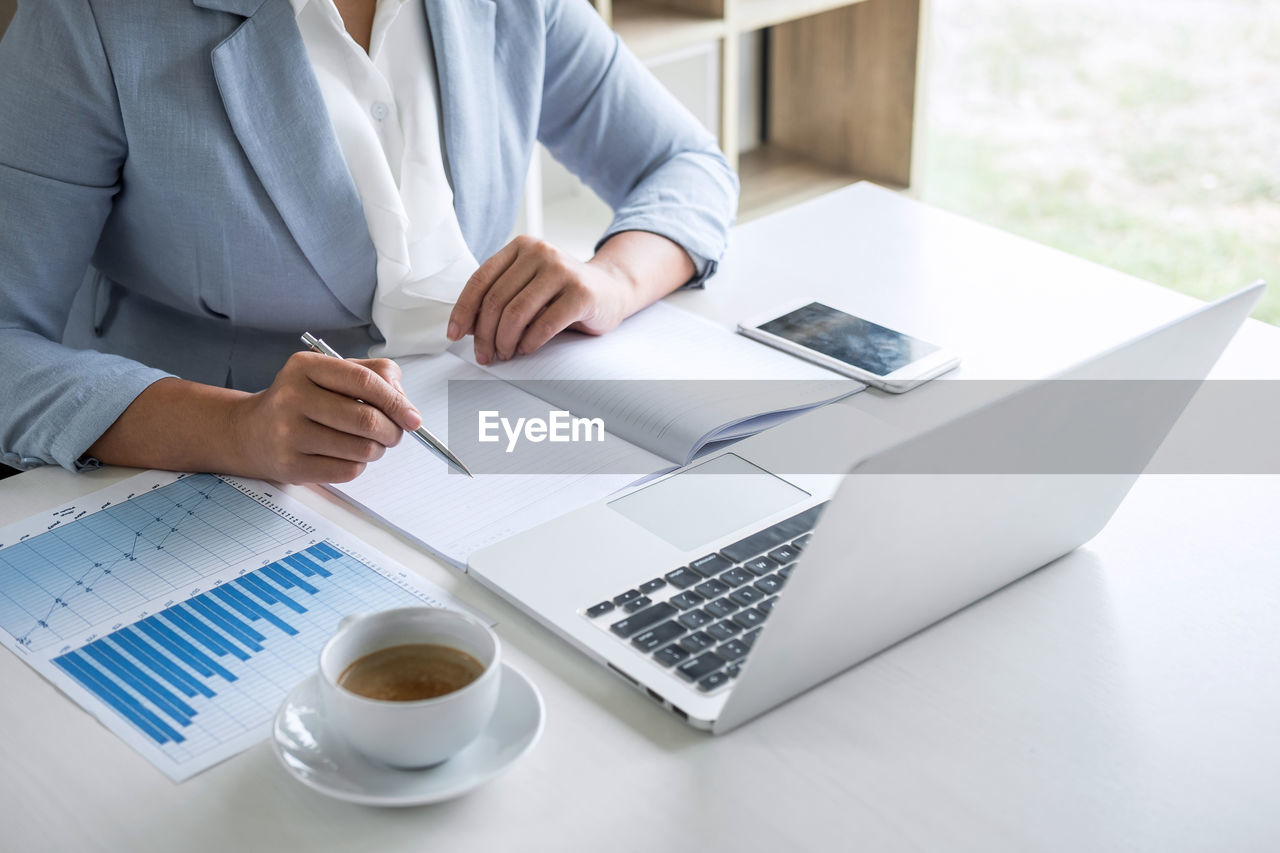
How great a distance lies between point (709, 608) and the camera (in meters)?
0.81

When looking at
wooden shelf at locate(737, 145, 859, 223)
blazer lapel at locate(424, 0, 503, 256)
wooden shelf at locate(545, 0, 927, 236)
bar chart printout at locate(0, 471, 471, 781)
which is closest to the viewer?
bar chart printout at locate(0, 471, 471, 781)

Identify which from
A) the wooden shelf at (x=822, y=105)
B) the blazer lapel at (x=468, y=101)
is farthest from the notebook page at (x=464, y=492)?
the wooden shelf at (x=822, y=105)

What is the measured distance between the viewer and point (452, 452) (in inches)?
39.9

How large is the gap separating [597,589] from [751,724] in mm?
148

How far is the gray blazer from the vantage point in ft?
3.41

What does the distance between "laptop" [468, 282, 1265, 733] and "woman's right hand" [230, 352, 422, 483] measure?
5.4 inches

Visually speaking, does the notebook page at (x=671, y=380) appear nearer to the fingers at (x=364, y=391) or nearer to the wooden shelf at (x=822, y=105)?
the fingers at (x=364, y=391)

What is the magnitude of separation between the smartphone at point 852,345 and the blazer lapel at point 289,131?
392 mm

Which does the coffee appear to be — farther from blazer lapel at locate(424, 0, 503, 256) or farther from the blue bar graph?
blazer lapel at locate(424, 0, 503, 256)

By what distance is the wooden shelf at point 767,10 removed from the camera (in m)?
2.28

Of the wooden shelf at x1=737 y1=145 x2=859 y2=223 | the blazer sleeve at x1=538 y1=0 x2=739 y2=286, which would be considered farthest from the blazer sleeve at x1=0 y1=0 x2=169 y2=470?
the wooden shelf at x1=737 y1=145 x2=859 y2=223

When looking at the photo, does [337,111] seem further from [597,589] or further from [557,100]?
[597,589]

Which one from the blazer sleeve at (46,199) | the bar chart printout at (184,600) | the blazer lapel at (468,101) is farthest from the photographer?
the blazer lapel at (468,101)

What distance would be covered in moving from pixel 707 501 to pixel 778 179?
6.47ft
